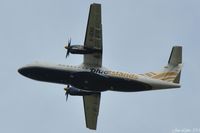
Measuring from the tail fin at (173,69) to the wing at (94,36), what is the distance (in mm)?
5549

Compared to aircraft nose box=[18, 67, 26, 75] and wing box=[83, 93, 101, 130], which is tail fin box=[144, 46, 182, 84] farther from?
aircraft nose box=[18, 67, 26, 75]

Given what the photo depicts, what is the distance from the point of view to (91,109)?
230 feet

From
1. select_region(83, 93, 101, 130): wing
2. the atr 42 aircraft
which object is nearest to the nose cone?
the atr 42 aircraft

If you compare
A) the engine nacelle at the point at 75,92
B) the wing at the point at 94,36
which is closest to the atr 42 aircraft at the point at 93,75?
the wing at the point at 94,36

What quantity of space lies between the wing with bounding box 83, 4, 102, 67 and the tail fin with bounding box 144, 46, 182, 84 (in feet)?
18.2

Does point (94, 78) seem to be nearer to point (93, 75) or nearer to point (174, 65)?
point (93, 75)

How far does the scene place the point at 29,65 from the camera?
65.9 metres

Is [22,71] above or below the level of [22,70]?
below

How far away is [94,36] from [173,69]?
9.30 meters

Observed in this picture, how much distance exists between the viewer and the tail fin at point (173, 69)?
2613 inches

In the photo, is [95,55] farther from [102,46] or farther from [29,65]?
[29,65]

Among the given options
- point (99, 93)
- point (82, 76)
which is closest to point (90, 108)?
point (99, 93)

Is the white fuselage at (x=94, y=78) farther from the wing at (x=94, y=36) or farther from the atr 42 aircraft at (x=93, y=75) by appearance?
the wing at (x=94, y=36)

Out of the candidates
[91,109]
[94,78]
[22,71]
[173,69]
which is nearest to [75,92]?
[91,109]
